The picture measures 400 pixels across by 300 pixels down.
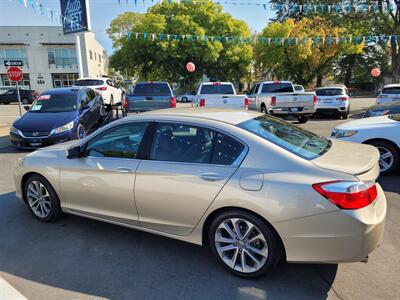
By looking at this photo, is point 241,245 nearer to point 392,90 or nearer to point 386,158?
point 386,158

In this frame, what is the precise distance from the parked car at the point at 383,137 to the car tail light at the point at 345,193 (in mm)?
3762

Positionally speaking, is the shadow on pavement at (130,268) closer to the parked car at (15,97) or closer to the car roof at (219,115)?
the car roof at (219,115)

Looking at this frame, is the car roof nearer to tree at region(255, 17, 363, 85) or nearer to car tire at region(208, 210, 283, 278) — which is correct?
car tire at region(208, 210, 283, 278)

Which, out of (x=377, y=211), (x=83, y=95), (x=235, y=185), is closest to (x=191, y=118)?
(x=235, y=185)

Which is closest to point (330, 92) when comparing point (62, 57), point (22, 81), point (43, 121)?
point (43, 121)

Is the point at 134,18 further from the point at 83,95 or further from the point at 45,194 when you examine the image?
the point at 45,194

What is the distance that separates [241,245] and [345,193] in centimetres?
106

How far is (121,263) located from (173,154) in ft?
4.16

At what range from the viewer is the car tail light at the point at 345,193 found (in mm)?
2686

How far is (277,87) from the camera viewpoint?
49.0 ft

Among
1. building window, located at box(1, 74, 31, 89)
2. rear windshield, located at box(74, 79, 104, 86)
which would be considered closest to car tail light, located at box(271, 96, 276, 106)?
rear windshield, located at box(74, 79, 104, 86)

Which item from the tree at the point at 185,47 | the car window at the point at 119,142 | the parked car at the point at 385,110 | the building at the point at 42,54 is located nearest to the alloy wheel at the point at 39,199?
the car window at the point at 119,142

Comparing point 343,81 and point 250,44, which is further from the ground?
point 250,44

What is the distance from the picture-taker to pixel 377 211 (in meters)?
2.87
